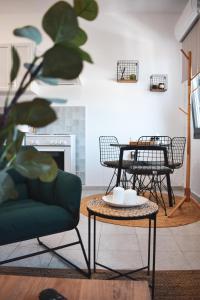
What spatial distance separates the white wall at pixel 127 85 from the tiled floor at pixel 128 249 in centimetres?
225

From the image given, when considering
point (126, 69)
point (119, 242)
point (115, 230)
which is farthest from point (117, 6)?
point (119, 242)

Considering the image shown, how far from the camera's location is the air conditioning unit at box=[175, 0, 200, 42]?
372cm

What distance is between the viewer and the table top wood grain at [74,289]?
1.00 metres

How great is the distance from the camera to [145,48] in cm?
481

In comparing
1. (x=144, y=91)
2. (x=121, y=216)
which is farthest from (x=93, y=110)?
(x=121, y=216)

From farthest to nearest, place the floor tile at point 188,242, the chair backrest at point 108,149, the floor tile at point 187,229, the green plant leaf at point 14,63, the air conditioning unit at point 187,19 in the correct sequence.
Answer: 1. the chair backrest at point 108,149
2. the air conditioning unit at point 187,19
3. the floor tile at point 187,229
4. the floor tile at point 188,242
5. the green plant leaf at point 14,63

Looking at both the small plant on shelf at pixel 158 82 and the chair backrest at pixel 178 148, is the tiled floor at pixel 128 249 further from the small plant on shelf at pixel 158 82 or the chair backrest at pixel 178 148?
the small plant on shelf at pixel 158 82

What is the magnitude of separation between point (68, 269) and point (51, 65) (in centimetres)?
181

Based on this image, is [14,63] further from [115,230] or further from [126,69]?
[126,69]

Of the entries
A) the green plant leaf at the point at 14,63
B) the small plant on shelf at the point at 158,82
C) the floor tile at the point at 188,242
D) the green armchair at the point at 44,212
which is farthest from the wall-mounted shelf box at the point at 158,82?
the green plant leaf at the point at 14,63

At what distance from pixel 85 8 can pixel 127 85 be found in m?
4.40

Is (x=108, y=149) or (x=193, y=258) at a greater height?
(x=108, y=149)

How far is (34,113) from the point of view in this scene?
1.60 ft

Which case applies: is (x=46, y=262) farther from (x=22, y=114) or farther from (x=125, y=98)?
(x=125, y=98)
